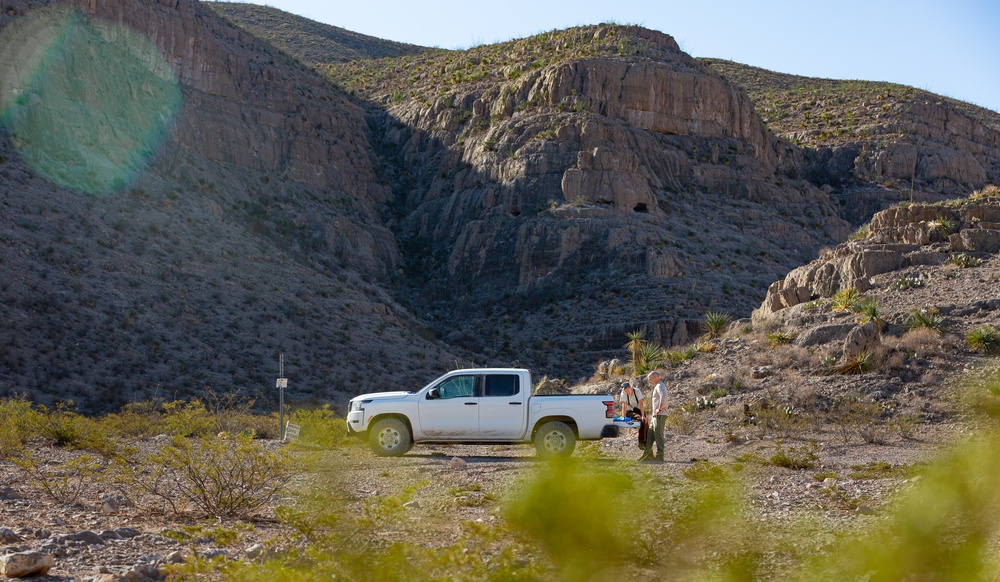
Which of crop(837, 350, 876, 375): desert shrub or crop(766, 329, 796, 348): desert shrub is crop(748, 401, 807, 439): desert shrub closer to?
crop(837, 350, 876, 375): desert shrub

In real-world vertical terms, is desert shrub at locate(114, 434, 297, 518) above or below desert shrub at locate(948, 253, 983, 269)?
below

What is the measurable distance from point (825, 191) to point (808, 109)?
1718cm

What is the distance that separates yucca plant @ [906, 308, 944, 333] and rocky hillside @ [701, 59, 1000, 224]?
4350cm

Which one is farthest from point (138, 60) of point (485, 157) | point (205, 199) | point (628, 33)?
point (628, 33)

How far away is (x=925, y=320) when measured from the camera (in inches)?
919

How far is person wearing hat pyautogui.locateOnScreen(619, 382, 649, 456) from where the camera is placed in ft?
54.6

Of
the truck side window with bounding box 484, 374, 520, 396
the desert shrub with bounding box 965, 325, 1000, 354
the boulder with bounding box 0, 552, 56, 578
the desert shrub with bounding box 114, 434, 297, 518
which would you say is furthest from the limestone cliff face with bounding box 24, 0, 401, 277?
the boulder with bounding box 0, 552, 56, 578

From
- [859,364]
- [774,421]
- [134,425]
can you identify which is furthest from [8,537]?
[859,364]

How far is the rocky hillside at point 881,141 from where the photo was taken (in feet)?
219

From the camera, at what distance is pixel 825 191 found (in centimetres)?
6650

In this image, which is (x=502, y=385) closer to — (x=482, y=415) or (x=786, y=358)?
(x=482, y=415)

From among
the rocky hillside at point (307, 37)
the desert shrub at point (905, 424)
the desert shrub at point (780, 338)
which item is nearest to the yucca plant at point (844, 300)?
the desert shrub at point (780, 338)

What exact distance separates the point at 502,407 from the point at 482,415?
41 cm

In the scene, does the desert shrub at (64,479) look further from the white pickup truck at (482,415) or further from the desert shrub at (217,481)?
the white pickup truck at (482,415)
